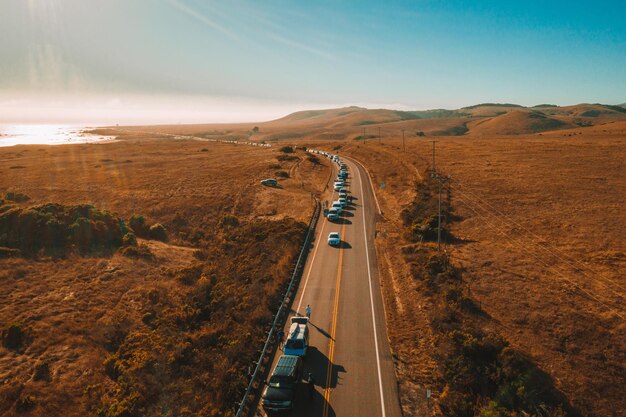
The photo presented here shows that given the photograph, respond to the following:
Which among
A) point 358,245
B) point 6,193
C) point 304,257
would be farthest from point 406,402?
point 6,193

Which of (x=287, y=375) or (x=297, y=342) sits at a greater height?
(x=297, y=342)

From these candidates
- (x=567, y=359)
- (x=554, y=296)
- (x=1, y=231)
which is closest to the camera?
(x=567, y=359)

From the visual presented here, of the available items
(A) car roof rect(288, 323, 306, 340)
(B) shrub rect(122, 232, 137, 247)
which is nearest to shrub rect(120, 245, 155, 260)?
(B) shrub rect(122, 232, 137, 247)

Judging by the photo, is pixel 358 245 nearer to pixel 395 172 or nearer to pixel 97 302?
pixel 97 302

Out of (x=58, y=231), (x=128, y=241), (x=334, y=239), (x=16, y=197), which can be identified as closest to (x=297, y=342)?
(x=334, y=239)

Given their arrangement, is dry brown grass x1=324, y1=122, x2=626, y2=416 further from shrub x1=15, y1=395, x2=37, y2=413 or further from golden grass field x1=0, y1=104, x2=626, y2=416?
shrub x1=15, y1=395, x2=37, y2=413

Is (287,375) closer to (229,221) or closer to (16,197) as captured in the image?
(229,221)
